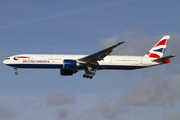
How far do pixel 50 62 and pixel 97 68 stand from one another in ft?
26.4

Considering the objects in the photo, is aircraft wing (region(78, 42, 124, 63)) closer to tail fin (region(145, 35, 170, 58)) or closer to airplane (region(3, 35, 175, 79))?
airplane (region(3, 35, 175, 79))

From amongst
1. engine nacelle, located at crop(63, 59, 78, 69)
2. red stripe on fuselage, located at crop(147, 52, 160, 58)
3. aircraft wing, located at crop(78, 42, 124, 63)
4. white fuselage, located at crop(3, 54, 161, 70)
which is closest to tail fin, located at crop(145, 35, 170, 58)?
red stripe on fuselage, located at crop(147, 52, 160, 58)

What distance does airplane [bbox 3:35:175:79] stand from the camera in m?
52.0

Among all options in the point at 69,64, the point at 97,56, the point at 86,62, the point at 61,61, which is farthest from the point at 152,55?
the point at 61,61

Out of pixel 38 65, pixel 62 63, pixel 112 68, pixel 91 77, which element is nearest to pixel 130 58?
pixel 112 68

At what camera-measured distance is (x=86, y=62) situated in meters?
53.1

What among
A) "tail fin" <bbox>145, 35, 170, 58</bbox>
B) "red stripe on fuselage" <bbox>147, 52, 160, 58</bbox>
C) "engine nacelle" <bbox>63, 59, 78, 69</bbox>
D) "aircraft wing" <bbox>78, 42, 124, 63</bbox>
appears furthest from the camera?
"tail fin" <bbox>145, 35, 170, 58</bbox>

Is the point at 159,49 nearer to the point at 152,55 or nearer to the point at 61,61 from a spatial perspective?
the point at 152,55

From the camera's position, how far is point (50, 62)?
52344 mm

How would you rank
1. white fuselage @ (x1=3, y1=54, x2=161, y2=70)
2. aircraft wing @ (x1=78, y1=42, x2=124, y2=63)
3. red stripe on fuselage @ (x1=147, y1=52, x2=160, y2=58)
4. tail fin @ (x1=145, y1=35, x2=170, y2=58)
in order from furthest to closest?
tail fin @ (x1=145, y1=35, x2=170, y2=58)
red stripe on fuselage @ (x1=147, y1=52, x2=160, y2=58)
white fuselage @ (x1=3, y1=54, x2=161, y2=70)
aircraft wing @ (x1=78, y1=42, x2=124, y2=63)

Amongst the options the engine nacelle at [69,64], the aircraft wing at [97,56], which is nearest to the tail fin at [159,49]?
the aircraft wing at [97,56]

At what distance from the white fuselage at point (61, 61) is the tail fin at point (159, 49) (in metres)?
2.14

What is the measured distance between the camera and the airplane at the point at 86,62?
171 ft

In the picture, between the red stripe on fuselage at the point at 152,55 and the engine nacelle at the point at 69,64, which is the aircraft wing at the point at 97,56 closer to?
the engine nacelle at the point at 69,64
